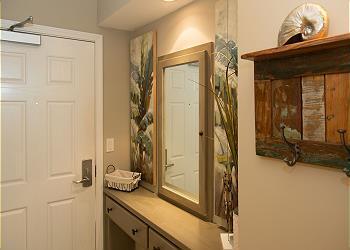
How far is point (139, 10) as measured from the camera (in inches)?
74.7

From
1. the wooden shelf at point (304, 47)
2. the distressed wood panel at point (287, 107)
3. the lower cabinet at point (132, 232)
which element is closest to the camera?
the wooden shelf at point (304, 47)

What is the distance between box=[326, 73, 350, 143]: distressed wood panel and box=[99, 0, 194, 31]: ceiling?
52.3 inches

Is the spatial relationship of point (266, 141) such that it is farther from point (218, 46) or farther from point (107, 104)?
point (107, 104)

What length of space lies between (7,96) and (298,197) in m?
1.96

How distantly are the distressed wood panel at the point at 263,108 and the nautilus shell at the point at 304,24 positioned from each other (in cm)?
14

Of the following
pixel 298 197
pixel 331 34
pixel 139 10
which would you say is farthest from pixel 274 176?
pixel 139 10

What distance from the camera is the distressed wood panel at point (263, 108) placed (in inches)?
31.4

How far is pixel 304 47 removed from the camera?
0.66 metres

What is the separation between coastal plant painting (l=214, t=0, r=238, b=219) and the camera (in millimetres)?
1413

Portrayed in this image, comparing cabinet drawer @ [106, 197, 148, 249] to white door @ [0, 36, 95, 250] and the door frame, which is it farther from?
white door @ [0, 36, 95, 250]

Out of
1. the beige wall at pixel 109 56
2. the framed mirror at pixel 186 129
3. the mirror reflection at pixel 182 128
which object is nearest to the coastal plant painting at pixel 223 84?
the framed mirror at pixel 186 129

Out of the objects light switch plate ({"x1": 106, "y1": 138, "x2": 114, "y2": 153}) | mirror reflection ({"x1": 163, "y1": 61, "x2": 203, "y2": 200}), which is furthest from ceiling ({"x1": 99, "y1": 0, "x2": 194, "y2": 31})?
light switch plate ({"x1": 106, "y1": 138, "x2": 114, "y2": 153})

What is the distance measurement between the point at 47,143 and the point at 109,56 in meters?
0.89

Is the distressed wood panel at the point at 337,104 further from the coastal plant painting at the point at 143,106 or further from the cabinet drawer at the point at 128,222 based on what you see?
the coastal plant painting at the point at 143,106
